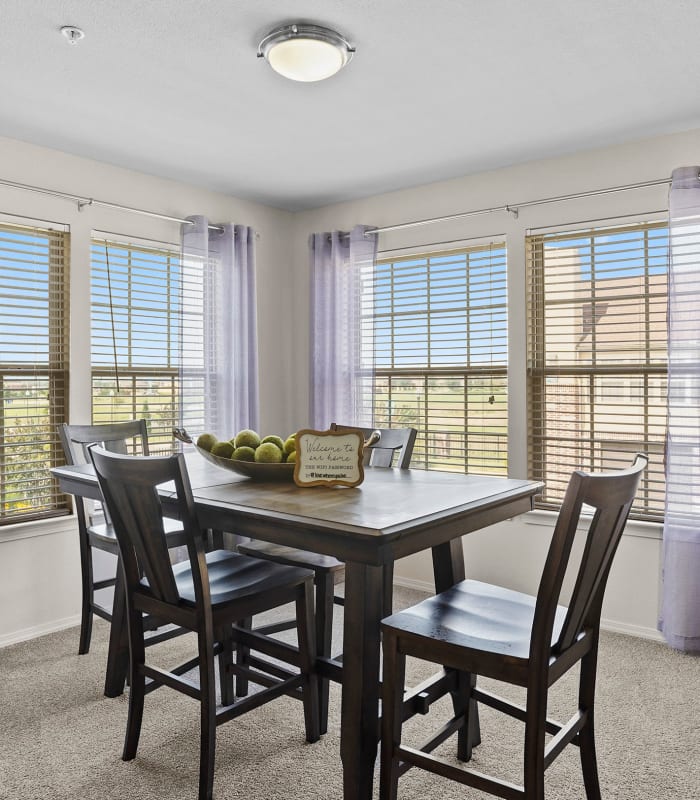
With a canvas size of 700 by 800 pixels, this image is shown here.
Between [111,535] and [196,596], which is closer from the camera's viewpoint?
[196,596]

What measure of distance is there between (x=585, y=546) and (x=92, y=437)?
238 cm

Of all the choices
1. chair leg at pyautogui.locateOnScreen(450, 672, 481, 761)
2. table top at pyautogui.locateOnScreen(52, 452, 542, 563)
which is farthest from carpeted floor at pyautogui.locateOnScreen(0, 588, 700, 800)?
table top at pyautogui.locateOnScreen(52, 452, 542, 563)

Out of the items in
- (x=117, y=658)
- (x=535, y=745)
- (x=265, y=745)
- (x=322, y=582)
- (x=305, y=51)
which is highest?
(x=305, y=51)

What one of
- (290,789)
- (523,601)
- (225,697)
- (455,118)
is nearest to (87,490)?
(225,697)

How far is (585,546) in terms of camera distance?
61.4 inches

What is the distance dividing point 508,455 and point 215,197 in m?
2.43

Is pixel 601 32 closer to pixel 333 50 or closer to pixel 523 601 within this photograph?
pixel 333 50

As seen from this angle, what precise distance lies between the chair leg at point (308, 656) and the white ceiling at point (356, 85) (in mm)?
1940

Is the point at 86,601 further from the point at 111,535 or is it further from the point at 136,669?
the point at 136,669

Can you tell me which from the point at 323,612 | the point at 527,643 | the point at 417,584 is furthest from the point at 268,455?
the point at 417,584

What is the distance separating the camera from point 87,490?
2.40 metres

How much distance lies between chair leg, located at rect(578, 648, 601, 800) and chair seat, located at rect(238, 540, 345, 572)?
34.2 inches

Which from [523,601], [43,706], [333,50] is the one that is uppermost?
Answer: [333,50]

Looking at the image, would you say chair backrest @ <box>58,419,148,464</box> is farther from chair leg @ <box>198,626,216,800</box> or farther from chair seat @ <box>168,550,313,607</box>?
chair leg @ <box>198,626,216,800</box>
